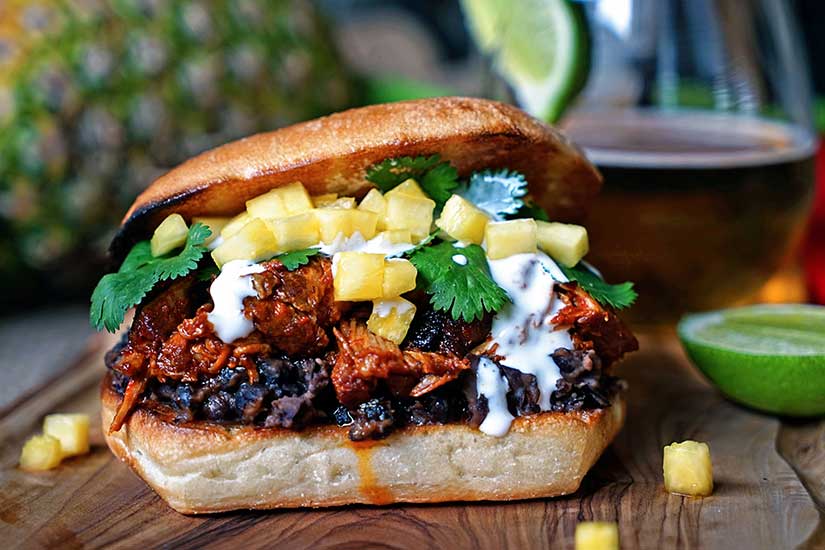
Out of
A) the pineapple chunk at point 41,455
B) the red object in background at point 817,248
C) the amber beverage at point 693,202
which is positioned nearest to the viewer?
the pineapple chunk at point 41,455

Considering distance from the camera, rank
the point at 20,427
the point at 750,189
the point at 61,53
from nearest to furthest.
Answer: the point at 20,427
the point at 750,189
the point at 61,53

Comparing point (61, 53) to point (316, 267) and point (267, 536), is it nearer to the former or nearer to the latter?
point (316, 267)

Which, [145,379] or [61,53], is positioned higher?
[61,53]

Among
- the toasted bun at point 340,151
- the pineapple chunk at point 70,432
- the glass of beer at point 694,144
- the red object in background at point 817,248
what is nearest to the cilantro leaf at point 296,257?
the toasted bun at point 340,151

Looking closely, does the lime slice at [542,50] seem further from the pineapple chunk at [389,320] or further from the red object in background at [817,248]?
the red object in background at [817,248]

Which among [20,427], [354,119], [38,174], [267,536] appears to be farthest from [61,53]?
[267,536]

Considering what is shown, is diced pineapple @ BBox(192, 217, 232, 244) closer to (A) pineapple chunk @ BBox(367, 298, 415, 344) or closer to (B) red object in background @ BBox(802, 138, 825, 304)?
(A) pineapple chunk @ BBox(367, 298, 415, 344)
